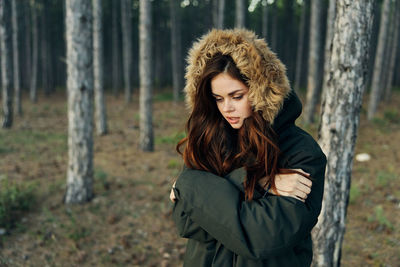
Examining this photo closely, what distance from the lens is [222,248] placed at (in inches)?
77.4

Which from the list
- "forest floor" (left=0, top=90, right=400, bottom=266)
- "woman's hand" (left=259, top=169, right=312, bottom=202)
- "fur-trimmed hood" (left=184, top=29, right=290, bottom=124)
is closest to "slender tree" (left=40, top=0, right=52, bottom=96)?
"forest floor" (left=0, top=90, right=400, bottom=266)

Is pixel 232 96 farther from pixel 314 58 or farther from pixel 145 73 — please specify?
pixel 314 58

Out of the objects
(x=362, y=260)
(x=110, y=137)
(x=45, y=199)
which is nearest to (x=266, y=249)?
(x=362, y=260)

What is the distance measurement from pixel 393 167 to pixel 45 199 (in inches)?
334

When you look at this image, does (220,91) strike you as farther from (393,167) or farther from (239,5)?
(239,5)

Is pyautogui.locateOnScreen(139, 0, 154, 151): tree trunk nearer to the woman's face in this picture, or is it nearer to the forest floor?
the forest floor

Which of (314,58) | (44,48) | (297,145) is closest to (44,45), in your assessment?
(44,48)

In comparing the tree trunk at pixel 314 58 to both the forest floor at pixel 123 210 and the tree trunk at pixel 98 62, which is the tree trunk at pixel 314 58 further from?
the tree trunk at pixel 98 62

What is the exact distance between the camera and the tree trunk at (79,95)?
18.3ft

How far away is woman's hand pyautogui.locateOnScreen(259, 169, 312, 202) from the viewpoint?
1716 millimetres

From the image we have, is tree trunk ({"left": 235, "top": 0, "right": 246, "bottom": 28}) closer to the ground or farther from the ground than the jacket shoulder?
farther from the ground

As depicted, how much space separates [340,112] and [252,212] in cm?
203

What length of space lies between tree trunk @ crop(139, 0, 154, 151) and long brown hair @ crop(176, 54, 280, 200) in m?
7.42

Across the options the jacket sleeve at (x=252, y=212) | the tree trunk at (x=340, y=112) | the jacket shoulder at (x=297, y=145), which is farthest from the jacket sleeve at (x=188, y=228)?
the tree trunk at (x=340, y=112)
